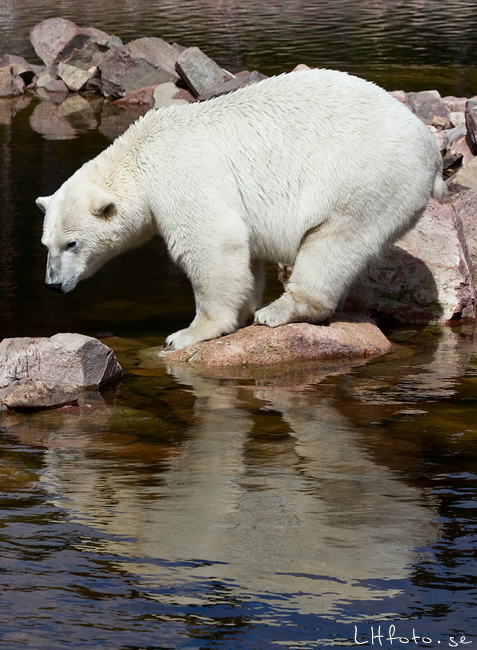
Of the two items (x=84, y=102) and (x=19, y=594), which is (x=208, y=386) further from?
(x=84, y=102)

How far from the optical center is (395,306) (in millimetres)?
7262

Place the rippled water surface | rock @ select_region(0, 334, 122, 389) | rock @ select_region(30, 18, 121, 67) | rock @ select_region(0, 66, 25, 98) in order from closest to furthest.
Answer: rock @ select_region(0, 334, 122, 389) < rock @ select_region(0, 66, 25, 98) < rock @ select_region(30, 18, 121, 67) < the rippled water surface

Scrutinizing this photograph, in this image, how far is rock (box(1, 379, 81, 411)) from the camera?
5.32m

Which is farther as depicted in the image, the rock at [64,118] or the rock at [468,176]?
the rock at [64,118]

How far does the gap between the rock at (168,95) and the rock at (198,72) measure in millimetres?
219

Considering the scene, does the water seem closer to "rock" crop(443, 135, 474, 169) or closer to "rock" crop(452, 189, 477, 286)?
"rock" crop(452, 189, 477, 286)

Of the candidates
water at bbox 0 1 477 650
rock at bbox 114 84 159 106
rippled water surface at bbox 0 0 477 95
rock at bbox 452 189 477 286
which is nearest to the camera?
water at bbox 0 1 477 650

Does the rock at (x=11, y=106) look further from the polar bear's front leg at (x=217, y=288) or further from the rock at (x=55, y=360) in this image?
the rock at (x=55, y=360)

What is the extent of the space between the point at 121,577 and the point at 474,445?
6.87ft

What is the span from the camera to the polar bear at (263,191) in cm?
598

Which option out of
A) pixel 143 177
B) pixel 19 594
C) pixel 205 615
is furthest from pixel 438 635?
pixel 143 177

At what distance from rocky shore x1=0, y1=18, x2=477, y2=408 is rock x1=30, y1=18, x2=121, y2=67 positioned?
3 centimetres

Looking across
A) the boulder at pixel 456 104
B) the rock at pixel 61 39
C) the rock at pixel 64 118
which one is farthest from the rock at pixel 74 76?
the boulder at pixel 456 104

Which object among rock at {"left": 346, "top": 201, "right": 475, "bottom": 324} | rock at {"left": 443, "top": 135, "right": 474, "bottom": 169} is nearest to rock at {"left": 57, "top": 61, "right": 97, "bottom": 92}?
rock at {"left": 443, "top": 135, "right": 474, "bottom": 169}
